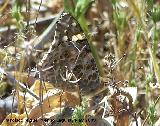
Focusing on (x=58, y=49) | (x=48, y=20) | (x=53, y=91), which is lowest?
(x=53, y=91)

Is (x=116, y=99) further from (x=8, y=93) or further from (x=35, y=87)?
(x=8, y=93)

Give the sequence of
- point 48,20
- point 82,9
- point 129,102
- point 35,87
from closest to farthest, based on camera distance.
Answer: point 82,9
point 129,102
point 35,87
point 48,20

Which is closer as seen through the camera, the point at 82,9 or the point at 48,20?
the point at 82,9

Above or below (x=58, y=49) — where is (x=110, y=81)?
below

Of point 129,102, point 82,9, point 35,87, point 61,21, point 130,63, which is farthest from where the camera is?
point 130,63

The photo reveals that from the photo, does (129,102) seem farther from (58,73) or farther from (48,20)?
(48,20)

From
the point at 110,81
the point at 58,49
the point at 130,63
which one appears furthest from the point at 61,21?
the point at 130,63
